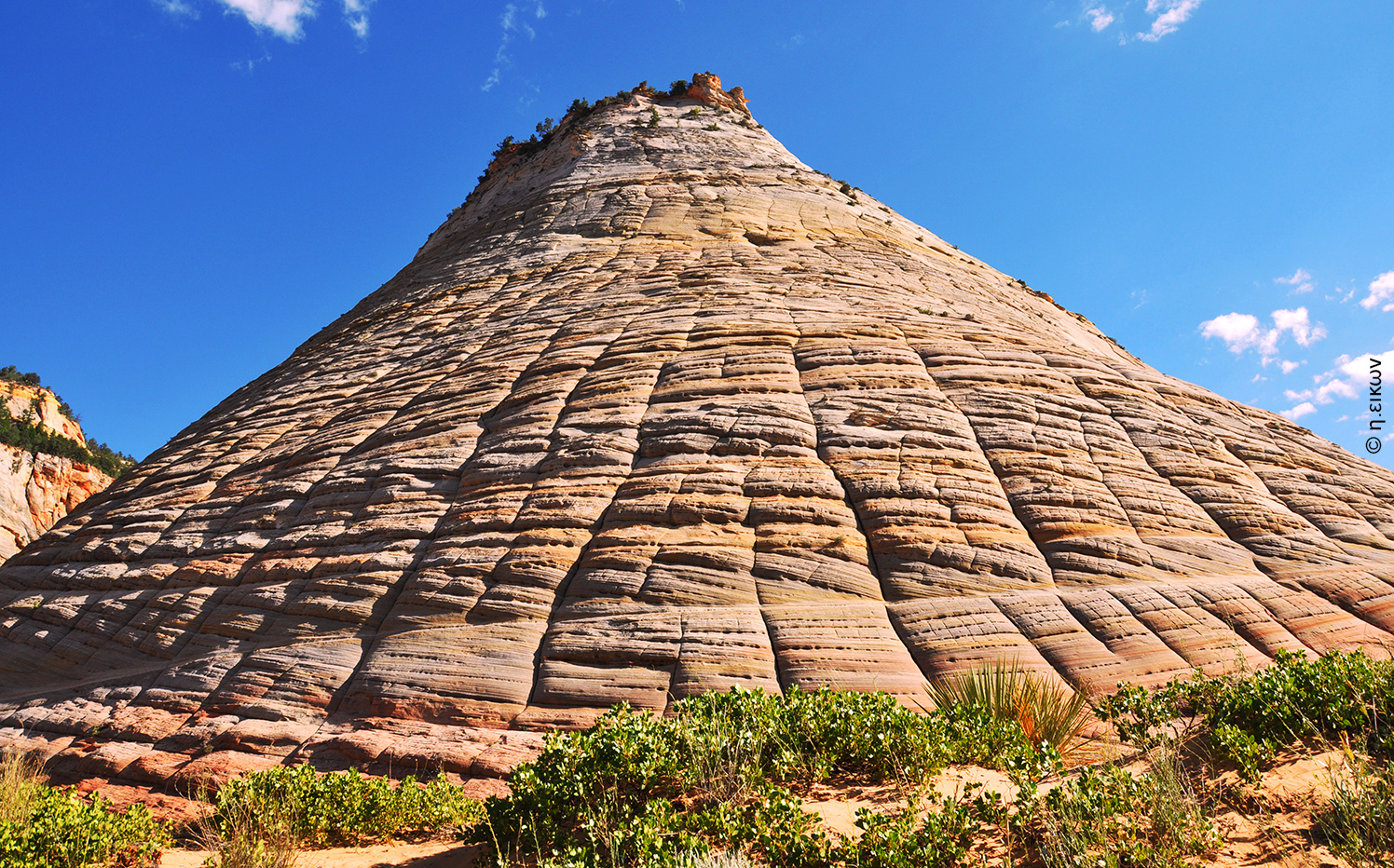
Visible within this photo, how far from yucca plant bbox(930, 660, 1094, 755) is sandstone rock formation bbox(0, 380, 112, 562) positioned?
36.3m

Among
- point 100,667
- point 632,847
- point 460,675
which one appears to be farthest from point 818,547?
point 100,667

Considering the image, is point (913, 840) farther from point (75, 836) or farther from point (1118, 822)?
point (75, 836)

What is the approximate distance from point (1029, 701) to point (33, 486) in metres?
43.6

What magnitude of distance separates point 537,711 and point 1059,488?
6399 millimetres

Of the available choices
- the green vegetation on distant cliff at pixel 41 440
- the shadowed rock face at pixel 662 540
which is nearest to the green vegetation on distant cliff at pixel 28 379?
the green vegetation on distant cliff at pixel 41 440

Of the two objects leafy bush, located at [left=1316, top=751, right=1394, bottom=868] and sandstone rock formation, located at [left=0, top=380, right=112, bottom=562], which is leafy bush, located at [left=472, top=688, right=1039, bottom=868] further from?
sandstone rock formation, located at [left=0, top=380, right=112, bottom=562]

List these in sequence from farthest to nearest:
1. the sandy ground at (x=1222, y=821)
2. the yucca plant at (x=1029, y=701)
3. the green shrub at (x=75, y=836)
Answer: the yucca plant at (x=1029, y=701), the green shrub at (x=75, y=836), the sandy ground at (x=1222, y=821)

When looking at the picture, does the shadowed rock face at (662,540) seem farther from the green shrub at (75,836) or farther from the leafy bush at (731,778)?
the green shrub at (75,836)

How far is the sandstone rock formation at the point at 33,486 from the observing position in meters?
31.7

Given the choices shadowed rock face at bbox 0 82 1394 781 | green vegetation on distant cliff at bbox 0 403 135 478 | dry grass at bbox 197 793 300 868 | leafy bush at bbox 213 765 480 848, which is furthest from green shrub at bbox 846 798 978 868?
green vegetation on distant cliff at bbox 0 403 135 478

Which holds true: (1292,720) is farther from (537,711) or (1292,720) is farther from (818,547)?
(537,711)

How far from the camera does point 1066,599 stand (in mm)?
7266

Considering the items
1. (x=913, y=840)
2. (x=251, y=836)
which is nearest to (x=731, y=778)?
(x=913, y=840)

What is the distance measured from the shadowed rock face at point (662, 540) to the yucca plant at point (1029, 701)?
1.23ft
